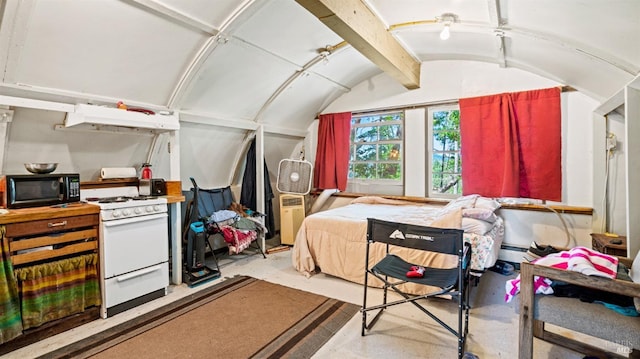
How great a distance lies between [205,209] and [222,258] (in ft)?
2.22

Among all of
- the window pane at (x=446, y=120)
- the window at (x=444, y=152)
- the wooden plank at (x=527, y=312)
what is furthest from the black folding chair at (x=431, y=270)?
the window pane at (x=446, y=120)

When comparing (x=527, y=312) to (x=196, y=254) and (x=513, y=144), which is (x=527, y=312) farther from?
(x=196, y=254)

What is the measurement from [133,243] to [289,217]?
2329 millimetres

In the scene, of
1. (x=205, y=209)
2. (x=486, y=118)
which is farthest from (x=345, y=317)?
(x=486, y=118)

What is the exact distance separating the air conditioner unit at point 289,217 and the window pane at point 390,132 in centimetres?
160

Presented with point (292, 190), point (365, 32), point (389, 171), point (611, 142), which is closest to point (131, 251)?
point (292, 190)

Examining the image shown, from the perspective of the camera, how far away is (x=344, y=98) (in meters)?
5.05

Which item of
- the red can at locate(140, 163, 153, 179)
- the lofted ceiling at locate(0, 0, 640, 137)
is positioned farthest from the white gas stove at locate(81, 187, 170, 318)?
the lofted ceiling at locate(0, 0, 640, 137)

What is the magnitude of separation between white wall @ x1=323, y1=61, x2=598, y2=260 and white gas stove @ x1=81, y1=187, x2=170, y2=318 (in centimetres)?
328

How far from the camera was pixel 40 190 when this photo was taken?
93.1 inches

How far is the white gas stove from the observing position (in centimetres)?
242

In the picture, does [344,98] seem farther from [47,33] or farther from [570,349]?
[570,349]

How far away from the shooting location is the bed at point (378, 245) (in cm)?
269

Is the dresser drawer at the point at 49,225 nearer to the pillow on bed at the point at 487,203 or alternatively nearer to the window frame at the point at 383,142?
the window frame at the point at 383,142
